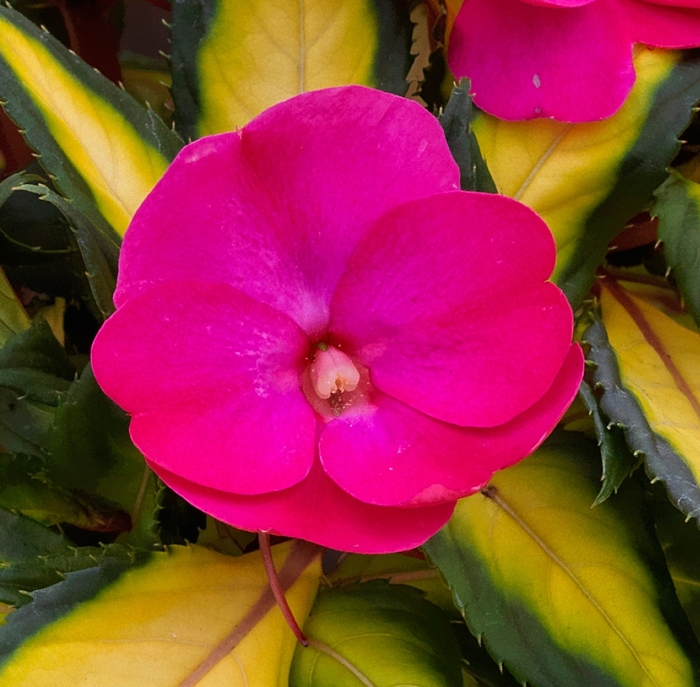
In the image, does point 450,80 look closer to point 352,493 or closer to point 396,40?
point 396,40

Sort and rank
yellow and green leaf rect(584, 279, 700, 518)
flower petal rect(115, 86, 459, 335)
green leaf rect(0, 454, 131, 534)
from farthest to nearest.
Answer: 1. green leaf rect(0, 454, 131, 534)
2. yellow and green leaf rect(584, 279, 700, 518)
3. flower petal rect(115, 86, 459, 335)

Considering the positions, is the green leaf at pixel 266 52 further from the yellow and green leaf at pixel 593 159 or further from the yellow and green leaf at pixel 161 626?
the yellow and green leaf at pixel 161 626

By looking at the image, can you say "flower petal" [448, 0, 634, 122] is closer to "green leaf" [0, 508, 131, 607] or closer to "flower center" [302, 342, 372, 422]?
"flower center" [302, 342, 372, 422]

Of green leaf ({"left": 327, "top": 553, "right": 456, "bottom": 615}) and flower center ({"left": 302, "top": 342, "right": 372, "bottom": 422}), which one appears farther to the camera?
green leaf ({"left": 327, "top": 553, "right": 456, "bottom": 615})

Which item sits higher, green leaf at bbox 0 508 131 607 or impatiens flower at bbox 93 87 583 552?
impatiens flower at bbox 93 87 583 552

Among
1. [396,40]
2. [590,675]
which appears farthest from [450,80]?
[590,675]

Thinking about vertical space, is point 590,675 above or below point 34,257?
below

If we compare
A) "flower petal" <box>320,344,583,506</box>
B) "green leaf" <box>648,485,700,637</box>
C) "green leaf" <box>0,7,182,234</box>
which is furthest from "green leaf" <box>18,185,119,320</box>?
"green leaf" <box>648,485,700,637</box>
